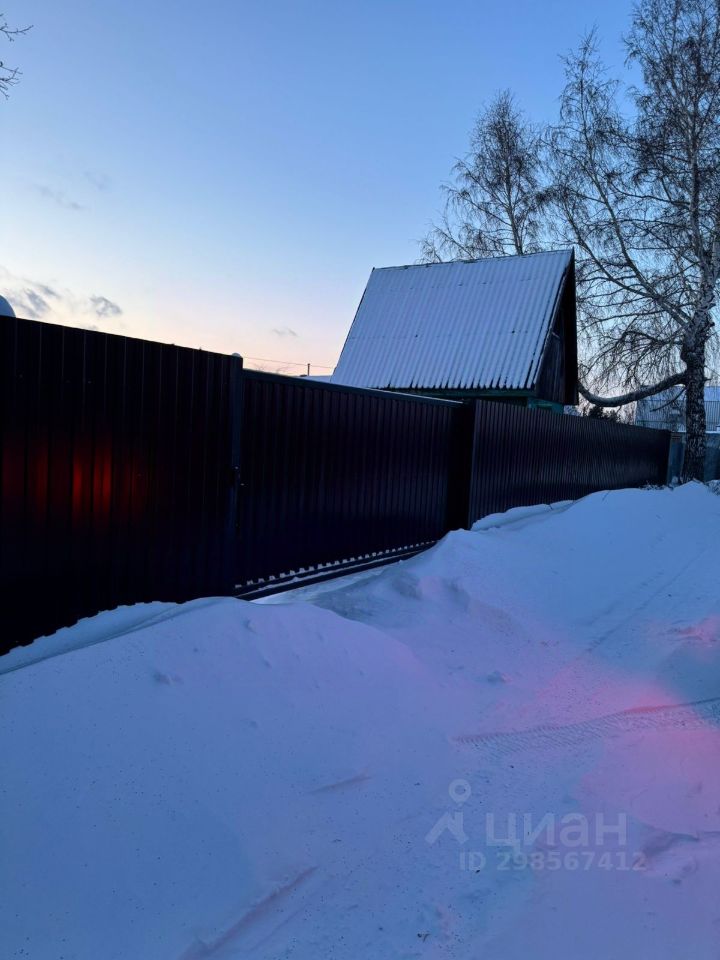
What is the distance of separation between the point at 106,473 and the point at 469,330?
42.0 ft

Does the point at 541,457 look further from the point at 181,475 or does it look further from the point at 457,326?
the point at 181,475

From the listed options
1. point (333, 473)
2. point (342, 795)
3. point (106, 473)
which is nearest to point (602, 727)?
point (342, 795)

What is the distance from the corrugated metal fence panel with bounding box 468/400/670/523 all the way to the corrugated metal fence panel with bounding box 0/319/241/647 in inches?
180

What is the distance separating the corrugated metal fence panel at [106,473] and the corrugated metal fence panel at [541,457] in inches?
180

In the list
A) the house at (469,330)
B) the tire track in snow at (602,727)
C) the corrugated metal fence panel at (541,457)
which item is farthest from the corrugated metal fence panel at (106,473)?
the house at (469,330)

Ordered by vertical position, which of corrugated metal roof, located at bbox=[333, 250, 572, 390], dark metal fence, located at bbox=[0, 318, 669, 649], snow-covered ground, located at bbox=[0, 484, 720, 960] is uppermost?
corrugated metal roof, located at bbox=[333, 250, 572, 390]

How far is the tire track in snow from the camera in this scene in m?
3.66

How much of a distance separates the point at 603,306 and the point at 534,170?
6.90 metres

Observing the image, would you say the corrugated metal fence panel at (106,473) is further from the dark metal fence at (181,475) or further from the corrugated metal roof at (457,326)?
the corrugated metal roof at (457,326)

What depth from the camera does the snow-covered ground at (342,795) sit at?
2.30 m

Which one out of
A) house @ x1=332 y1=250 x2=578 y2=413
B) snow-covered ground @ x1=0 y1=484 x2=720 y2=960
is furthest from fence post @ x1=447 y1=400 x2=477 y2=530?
house @ x1=332 y1=250 x2=578 y2=413

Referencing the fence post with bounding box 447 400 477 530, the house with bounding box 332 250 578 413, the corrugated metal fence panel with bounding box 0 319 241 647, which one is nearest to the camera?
the corrugated metal fence panel with bounding box 0 319 241 647

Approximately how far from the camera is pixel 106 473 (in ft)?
14.0

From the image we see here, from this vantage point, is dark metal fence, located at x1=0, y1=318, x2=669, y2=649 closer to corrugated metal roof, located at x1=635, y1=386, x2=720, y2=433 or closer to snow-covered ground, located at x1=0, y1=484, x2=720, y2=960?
snow-covered ground, located at x1=0, y1=484, x2=720, y2=960
